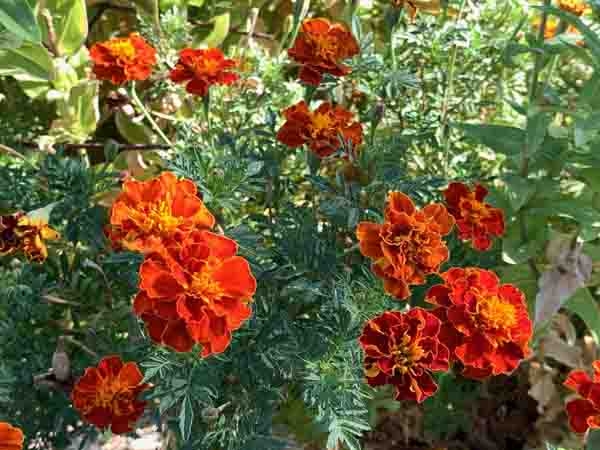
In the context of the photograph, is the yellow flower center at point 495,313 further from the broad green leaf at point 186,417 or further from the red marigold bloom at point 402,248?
the broad green leaf at point 186,417

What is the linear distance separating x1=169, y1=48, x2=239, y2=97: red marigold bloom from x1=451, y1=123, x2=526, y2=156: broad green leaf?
0.42 m

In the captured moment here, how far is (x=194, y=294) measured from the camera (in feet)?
2.54

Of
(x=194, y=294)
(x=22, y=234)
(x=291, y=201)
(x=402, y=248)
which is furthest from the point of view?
(x=291, y=201)

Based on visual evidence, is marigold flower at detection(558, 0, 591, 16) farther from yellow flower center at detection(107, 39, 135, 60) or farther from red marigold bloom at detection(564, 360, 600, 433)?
yellow flower center at detection(107, 39, 135, 60)

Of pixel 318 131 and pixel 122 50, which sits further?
pixel 122 50

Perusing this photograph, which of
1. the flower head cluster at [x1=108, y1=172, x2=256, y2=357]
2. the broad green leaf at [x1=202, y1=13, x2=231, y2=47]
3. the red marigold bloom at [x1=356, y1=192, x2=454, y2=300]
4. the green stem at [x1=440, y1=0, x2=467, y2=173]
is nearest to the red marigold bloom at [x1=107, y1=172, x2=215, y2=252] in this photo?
the flower head cluster at [x1=108, y1=172, x2=256, y2=357]

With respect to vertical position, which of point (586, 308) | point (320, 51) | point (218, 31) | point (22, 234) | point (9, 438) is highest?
point (320, 51)

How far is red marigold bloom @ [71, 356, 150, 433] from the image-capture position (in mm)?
928

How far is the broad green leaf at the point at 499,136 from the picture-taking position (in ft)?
4.10

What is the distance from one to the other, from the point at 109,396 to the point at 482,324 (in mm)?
481

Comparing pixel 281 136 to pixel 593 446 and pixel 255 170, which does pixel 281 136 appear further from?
pixel 593 446

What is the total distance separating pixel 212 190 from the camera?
1022mm

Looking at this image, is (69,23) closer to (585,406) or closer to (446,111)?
(446,111)

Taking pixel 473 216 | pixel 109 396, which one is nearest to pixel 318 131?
pixel 473 216
